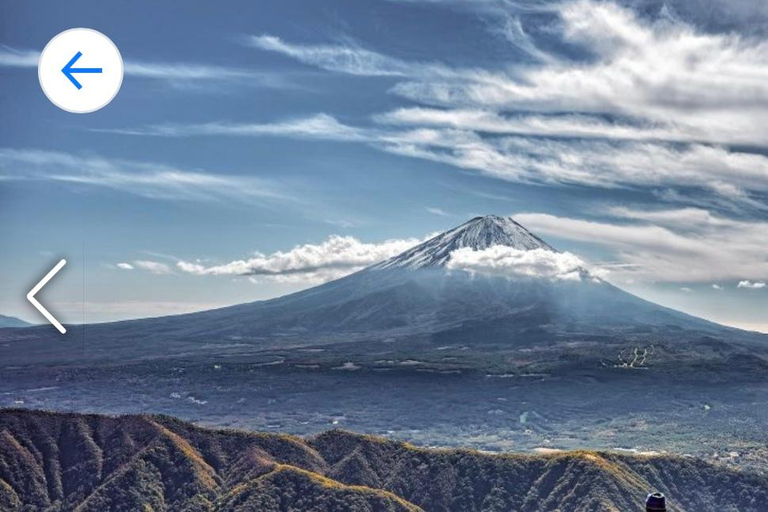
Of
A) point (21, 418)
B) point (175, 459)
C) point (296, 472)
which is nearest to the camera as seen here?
point (296, 472)

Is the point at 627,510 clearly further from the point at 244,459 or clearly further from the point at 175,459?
the point at 175,459

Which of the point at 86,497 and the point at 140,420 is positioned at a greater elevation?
the point at 140,420

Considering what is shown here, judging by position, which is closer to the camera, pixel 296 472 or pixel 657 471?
pixel 296 472

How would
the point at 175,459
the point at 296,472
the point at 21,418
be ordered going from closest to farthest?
the point at 296,472 < the point at 175,459 < the point at 21,418

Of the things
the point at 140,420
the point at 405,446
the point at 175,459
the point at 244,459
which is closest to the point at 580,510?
the point at 405,446

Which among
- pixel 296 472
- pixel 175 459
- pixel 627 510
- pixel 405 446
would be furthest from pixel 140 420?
pixel 627 510

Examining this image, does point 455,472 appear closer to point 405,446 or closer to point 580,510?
point 405,446
